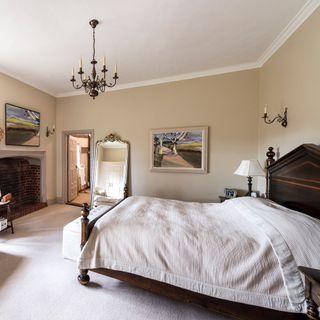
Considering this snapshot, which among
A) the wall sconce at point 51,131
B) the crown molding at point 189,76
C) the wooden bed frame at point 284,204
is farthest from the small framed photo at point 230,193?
the wall sconce at point 51,131

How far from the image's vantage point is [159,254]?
144 cm

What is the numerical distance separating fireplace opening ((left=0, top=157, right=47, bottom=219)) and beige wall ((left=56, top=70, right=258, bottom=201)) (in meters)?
1.56

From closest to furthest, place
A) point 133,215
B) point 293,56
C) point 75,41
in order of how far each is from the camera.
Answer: point 133,215, point 293,56, point 75,41

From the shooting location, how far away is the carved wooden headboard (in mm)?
1467

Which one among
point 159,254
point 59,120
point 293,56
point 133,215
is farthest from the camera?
point 59,120

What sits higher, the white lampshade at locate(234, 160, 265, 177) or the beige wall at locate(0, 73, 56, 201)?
the beige wall at locate(0, 73, 56, 201)

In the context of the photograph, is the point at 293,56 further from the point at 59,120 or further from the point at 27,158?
the point at 27,158

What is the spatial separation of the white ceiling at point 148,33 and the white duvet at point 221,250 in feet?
7.19

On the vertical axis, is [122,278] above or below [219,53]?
below

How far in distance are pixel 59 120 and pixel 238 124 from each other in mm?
4398

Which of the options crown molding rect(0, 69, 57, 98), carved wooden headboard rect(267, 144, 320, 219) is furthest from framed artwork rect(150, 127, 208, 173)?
crown molding rect(0, 69, 57, 98)

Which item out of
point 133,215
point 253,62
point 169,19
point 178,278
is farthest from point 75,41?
point 178,278

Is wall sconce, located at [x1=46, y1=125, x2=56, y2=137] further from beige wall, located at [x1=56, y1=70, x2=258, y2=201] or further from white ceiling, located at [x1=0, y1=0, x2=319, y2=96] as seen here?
white ceiling, located at [x1=0, y1=0, x2=319, y2=96]

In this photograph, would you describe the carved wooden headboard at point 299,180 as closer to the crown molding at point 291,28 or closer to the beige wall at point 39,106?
the crown molding at point 291,28
